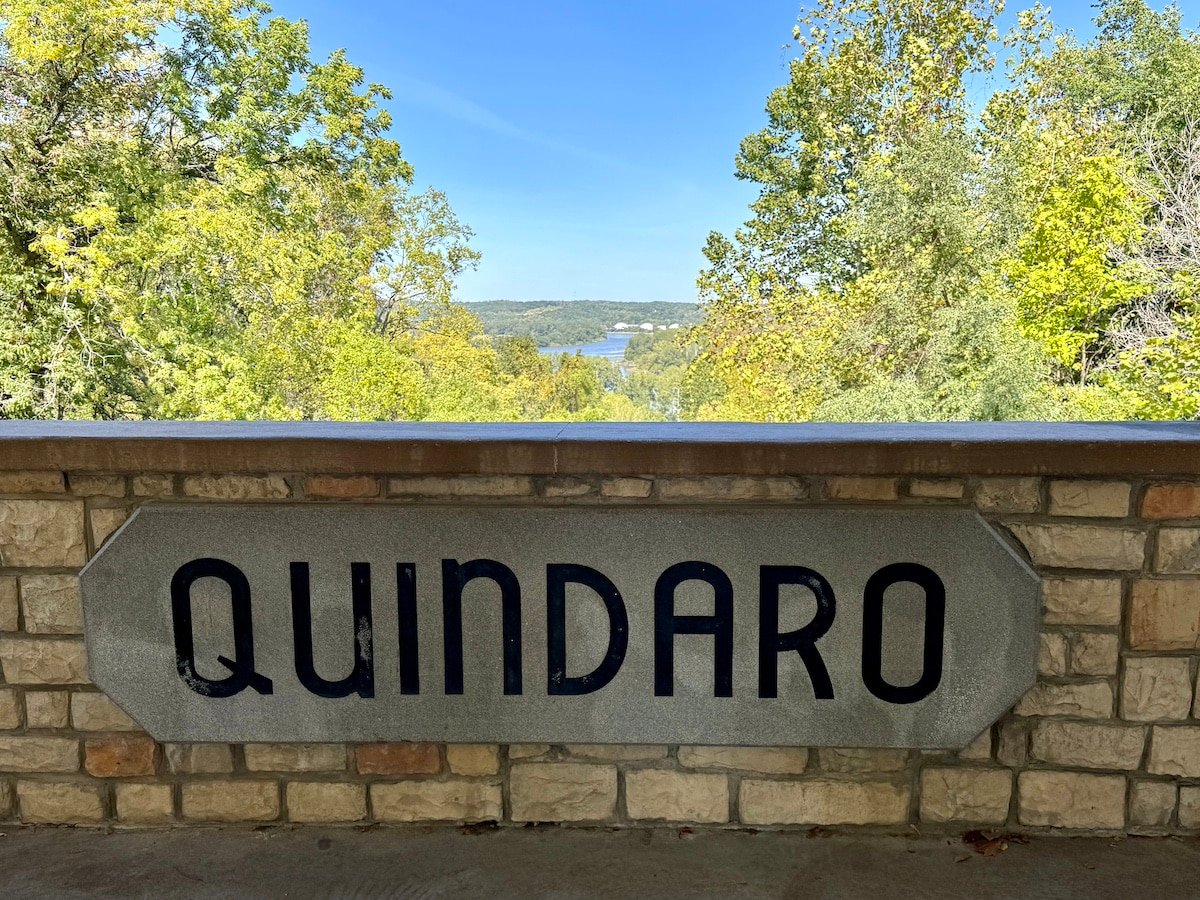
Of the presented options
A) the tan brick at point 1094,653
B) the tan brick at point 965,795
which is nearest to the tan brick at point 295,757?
the tan brick at point 965,795

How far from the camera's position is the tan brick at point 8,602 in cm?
224

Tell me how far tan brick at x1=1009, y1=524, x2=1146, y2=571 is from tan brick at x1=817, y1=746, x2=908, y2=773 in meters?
0.64

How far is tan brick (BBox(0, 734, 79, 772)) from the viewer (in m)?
2.30

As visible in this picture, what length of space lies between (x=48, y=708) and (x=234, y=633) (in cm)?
58

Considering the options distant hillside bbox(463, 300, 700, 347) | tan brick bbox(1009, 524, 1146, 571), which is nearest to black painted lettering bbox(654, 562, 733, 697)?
tan brick bbox(1009, 524, 1146, 571)

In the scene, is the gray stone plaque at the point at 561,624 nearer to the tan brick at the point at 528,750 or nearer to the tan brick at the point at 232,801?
the tan brick at the point at 528,750

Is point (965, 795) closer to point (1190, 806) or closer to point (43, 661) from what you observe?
point (1190, 806)

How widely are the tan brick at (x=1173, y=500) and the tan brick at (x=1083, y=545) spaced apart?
0.07 m

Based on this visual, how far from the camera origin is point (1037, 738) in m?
2.18

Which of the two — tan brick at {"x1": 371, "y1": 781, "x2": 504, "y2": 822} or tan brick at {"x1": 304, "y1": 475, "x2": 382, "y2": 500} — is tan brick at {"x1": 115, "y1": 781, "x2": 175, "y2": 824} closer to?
tan brick at {"x1": 371, "y1": 781, "x2": 504, "y2": 822}

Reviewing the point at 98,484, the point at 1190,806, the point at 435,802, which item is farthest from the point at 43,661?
the point at 1190,806

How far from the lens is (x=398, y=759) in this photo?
7.48 feet

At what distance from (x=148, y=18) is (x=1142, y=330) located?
19842 mm

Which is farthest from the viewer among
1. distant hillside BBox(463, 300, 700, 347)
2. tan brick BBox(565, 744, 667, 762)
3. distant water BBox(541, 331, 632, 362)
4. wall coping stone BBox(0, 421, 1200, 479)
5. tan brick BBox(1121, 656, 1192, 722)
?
distant water BBox(541, 331, 632, 362)
